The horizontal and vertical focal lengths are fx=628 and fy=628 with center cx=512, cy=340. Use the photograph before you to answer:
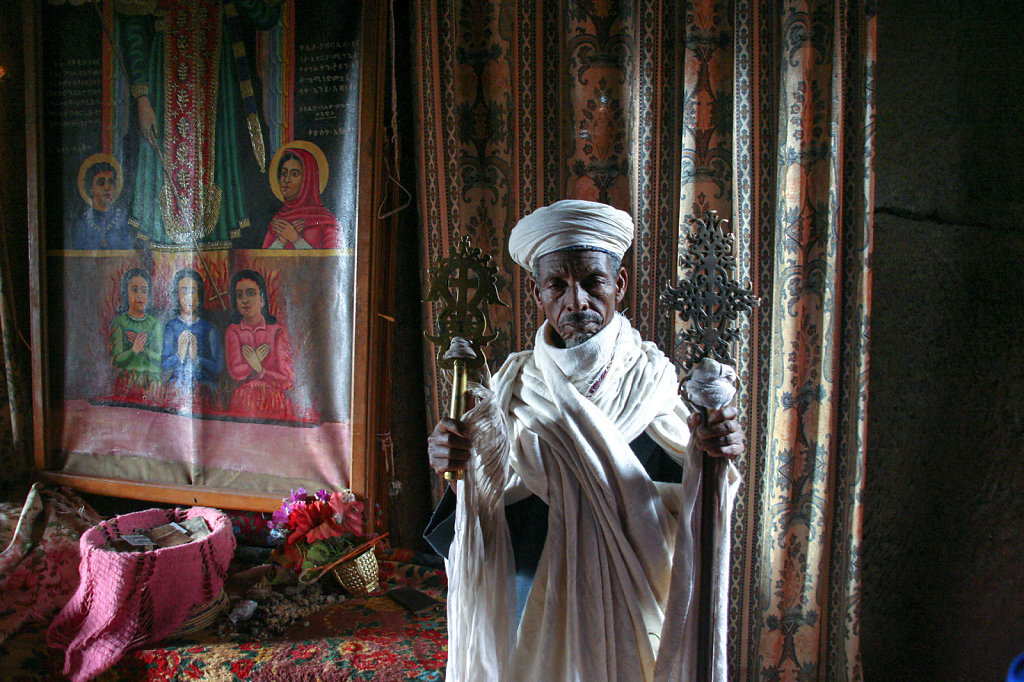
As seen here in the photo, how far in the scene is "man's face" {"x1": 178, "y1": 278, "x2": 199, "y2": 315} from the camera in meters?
2.66

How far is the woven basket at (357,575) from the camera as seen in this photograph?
232cm

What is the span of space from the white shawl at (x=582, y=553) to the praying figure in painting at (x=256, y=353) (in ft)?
5.05

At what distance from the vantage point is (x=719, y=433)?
116 centimetres

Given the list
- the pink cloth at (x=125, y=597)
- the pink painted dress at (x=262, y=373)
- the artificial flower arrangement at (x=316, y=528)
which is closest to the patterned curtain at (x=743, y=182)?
the artificial flower arrangement at (x=316, y=528)

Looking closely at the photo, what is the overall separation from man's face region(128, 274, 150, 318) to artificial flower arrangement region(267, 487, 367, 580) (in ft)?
3.64

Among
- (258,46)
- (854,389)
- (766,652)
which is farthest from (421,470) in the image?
(258,46)

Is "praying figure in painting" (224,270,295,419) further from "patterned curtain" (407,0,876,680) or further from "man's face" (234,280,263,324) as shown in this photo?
"patterned curtain" (407,0,876,680)

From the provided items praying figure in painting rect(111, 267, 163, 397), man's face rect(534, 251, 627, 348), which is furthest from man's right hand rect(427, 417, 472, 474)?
praying figure in painting rect(111, 267, 163, 397)

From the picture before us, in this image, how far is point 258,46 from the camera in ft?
8.18

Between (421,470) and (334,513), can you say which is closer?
(334,513)

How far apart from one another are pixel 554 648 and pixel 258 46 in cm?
243

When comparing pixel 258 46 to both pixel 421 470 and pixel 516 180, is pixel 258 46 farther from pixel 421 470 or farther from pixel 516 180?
pixel 421 470

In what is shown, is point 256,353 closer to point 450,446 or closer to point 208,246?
point 208,246

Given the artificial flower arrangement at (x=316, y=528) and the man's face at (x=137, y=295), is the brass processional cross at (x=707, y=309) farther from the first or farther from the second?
the man's face at (x=137, y=295)
